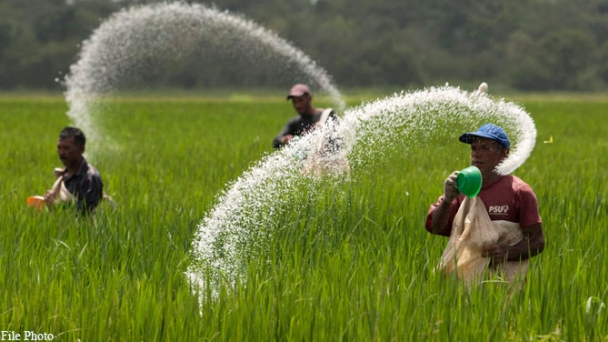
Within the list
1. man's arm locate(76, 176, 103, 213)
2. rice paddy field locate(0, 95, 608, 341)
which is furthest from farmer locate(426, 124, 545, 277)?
man's arm locate(76, 176, 103, 213)

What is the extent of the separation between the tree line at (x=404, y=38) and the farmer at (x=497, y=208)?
48.3 metres

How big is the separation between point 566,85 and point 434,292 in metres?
75.8

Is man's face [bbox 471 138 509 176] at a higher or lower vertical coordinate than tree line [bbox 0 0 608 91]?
lower

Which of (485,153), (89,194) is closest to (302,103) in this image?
(89,194)

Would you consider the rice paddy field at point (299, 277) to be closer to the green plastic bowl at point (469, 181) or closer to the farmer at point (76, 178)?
the farmer at point (76, 178)

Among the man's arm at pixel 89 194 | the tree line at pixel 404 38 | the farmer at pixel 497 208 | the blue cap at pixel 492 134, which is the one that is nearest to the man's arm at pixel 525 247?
the farmer at pixel 497 208

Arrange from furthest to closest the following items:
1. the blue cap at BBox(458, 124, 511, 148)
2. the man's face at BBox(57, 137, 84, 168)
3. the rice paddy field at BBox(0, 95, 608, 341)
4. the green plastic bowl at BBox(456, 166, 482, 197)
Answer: the man's face at BBox(57, 137, 84, 168) → the blue cap at BBox(458, 124, 511, 148) → the green plastic bowl at BBox(456, 166, 482, 197) → the rice paddy field at BBox(0, 95, 608, 341)

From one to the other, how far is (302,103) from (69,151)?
2212 mm

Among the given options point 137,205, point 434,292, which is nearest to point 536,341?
point 434,292

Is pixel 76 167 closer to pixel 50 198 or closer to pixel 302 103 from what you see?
pixel 50 198

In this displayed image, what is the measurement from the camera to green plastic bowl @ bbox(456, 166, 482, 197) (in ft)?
12.3

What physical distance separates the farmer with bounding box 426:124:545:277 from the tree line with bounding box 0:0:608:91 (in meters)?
48.3

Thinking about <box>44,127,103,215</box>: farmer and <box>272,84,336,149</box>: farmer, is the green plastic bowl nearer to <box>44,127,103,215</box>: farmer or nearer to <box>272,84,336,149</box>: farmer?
<box>44,127,103,215</box>: farmer

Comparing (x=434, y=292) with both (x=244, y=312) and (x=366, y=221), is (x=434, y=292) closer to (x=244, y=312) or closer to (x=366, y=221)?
(x=244, y=312)
